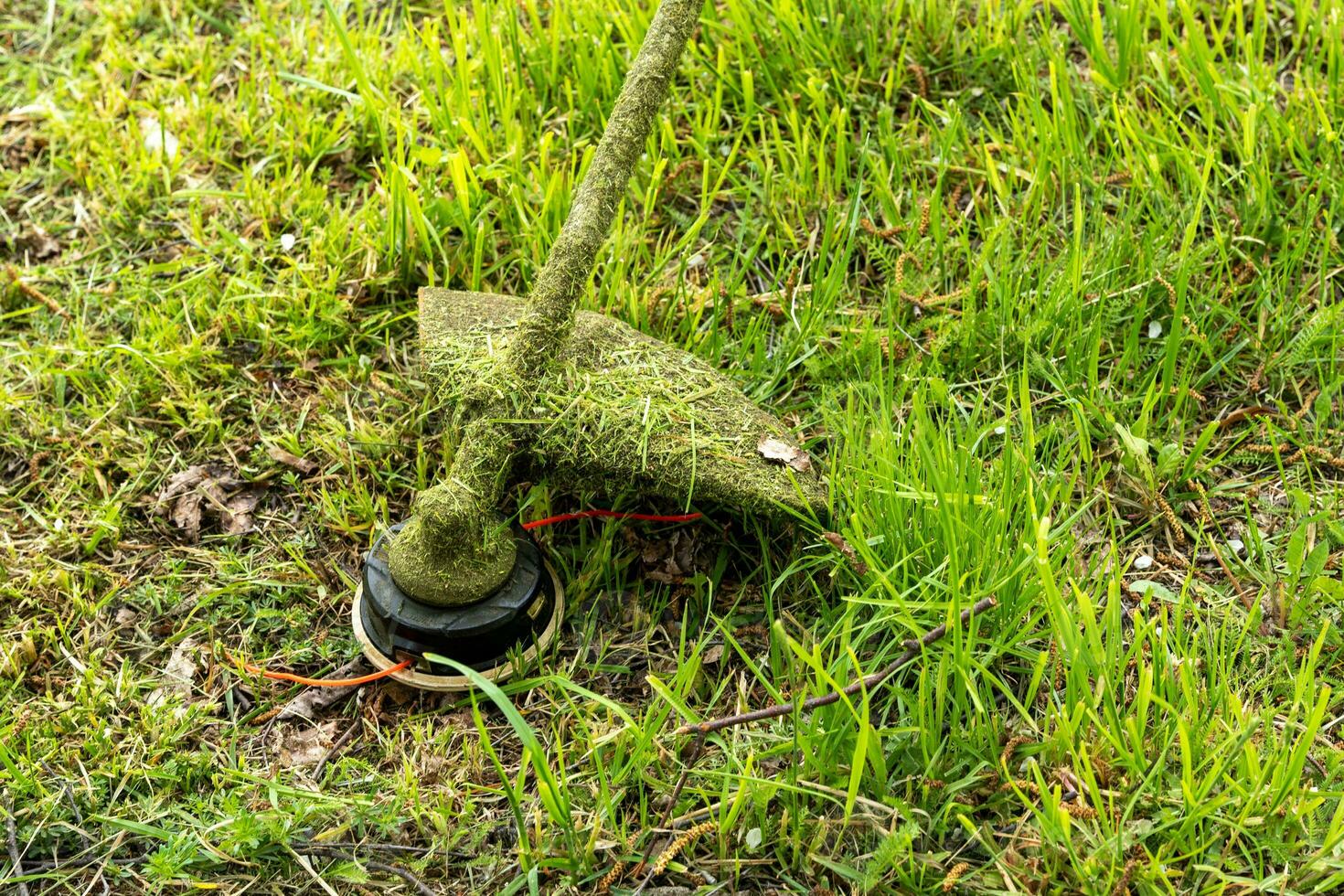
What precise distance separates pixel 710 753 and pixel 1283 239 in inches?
77.4

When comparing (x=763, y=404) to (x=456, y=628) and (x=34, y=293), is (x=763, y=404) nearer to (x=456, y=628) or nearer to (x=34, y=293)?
(x=456, y=628)

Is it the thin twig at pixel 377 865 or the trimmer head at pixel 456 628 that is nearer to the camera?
the thin twig at pixel 377 865

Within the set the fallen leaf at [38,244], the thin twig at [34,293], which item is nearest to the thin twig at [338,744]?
the thin twig at [34,293]

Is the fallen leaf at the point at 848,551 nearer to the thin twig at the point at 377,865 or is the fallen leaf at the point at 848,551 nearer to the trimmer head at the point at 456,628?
the trimmer head at the point at 456,628

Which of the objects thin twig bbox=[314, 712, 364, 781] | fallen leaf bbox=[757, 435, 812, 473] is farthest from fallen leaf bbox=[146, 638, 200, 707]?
fallen leaf bbox=[757, 435, 812, 473]

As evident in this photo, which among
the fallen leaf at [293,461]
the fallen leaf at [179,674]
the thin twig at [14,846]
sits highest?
the fallen leaf at [293,461]

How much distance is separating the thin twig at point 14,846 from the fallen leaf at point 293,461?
0.94 metres

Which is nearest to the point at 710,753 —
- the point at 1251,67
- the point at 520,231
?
the point at 520,231

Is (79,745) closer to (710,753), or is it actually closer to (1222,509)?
(710,753)

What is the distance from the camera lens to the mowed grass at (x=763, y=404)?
2.25 m

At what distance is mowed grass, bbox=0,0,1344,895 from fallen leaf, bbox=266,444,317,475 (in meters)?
0.01

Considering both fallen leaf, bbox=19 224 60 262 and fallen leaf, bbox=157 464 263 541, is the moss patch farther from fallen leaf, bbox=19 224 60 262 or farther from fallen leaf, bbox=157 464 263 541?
fallen leaf, bbox=19 224 60 262

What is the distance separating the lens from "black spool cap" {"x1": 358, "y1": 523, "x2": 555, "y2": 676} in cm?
248

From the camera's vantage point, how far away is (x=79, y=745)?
8.10 ft
